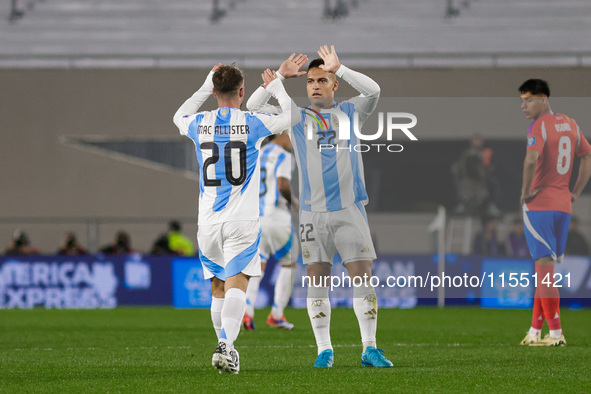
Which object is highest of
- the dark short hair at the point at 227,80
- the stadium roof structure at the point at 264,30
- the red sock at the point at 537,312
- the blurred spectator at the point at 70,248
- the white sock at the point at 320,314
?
the stadium roof structure at the point at 264,30

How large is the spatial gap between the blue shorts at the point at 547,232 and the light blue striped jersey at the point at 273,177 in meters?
3.05

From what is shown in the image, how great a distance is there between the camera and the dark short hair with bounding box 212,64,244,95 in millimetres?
5695

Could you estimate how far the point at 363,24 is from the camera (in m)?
21.7

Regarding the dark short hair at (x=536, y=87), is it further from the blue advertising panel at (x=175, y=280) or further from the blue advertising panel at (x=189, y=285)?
the blue advertising panel at (x=189, y=285)

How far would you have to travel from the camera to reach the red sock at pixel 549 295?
7.78 metres

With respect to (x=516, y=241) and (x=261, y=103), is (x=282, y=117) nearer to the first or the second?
(x=261, y=103)

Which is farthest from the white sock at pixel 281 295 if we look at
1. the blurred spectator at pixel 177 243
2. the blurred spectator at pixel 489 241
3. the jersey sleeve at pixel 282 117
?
the blurred spectator at pixel 489 241

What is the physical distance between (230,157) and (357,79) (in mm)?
1050

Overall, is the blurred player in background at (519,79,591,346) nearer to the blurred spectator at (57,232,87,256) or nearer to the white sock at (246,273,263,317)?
the white sock at (246,273,263,317)

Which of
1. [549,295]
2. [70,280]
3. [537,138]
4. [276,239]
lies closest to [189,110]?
[537,138]

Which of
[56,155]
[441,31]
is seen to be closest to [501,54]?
[441,31]

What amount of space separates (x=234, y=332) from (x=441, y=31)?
1709cm

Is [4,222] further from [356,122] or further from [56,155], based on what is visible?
[356,122]

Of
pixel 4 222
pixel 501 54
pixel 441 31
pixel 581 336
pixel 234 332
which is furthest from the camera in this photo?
pixel 441 31
